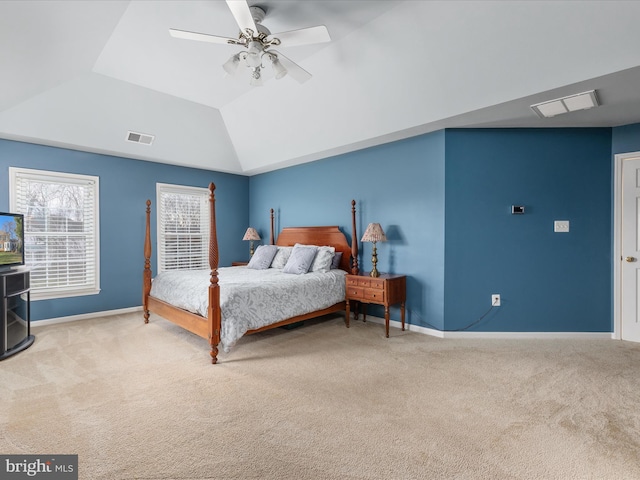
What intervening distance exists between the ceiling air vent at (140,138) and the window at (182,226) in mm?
802

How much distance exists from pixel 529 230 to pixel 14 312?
5804mm

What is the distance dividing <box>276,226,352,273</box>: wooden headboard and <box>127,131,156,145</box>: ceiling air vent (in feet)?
8.25

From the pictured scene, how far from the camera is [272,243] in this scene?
6148mm

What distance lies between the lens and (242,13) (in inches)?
92.9

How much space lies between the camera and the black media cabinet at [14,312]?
3.23 meters

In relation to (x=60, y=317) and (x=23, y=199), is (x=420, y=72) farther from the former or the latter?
(x=60, y=317)

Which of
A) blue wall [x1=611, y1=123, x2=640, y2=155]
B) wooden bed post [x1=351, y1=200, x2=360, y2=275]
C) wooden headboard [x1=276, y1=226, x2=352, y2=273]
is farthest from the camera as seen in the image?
wooden headboard [x1=276, y1=226, x2=352, y2=273]

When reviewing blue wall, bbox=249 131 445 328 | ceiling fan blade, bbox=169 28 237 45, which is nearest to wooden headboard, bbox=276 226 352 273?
blue wall, bbox=249 131 445 328

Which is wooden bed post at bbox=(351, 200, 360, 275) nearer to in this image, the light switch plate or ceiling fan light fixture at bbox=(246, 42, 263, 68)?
ceiling fan light fixture at bbox=(246, 42, 263, 68)

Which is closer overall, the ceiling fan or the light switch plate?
the ceiling fan

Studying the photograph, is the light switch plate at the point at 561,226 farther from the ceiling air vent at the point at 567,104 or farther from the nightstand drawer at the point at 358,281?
the nightstand drawer at the point at 358,281

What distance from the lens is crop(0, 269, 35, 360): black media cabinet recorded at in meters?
3.23

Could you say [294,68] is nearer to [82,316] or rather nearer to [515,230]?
[515,230]

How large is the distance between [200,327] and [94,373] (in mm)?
941
